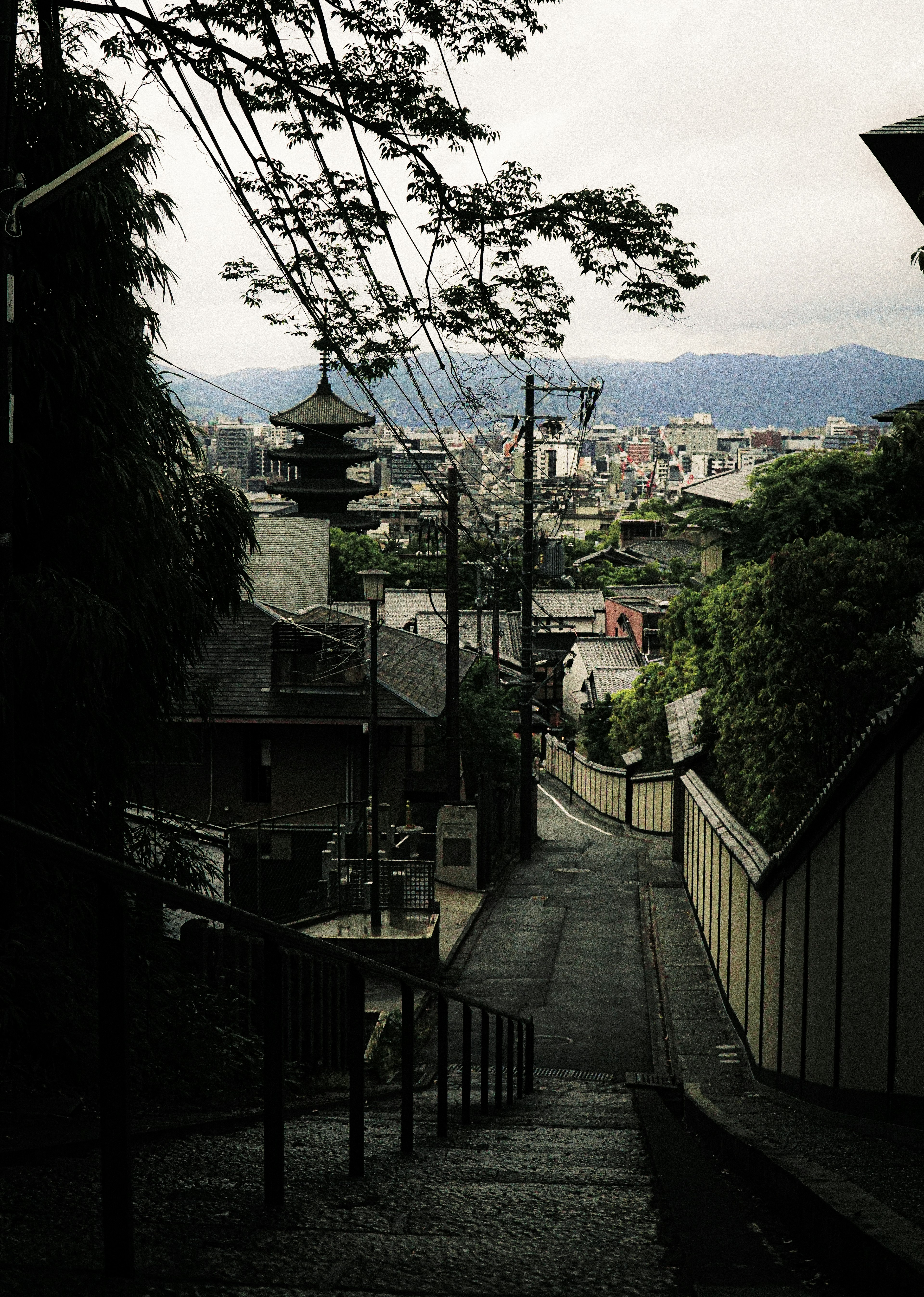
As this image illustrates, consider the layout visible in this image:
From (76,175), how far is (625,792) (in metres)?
35.9

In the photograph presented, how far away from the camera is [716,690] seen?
2316 centimetres

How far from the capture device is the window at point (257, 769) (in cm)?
2488

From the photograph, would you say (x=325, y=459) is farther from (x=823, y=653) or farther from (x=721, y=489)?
(x=823, y=653)

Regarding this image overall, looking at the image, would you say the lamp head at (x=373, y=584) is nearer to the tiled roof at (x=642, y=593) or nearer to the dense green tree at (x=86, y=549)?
the dense green tree at (x=86, y=549)

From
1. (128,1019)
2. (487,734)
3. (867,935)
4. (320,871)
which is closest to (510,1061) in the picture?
(867,935)

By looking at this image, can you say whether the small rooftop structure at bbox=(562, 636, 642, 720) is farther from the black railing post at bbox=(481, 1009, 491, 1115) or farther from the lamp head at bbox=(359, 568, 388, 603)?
the black railing post at bbox=(481, 1009, 491, 1115)

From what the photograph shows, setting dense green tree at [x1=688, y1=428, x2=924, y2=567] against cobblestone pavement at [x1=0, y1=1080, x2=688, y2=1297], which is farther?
dense green tree at [x1=688, y1=428, x2=924, y2=567]

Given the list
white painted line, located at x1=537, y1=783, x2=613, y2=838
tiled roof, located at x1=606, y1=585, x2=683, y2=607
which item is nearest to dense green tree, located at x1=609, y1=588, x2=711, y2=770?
white painted line, located at x1=537, y1=783, x2=613, y2=838

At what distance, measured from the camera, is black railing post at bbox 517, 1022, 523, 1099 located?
10.3 m

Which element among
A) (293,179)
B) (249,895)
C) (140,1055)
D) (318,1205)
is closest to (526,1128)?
(140,1055)

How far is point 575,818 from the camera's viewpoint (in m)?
43.9

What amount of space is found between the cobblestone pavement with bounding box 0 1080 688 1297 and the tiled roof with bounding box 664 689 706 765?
20190 millimetres

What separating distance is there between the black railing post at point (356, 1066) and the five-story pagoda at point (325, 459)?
48957mm

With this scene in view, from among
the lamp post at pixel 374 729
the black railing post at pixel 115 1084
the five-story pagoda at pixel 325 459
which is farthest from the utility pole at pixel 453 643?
the five-story pagoda at pixel 325 459
